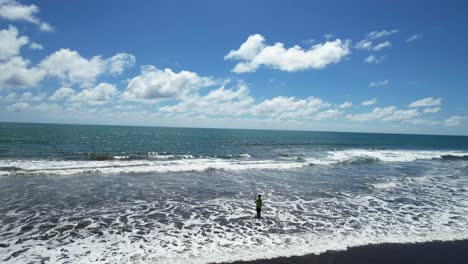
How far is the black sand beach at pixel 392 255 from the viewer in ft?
34.0

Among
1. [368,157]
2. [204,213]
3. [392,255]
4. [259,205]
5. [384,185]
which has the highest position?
[368,157]

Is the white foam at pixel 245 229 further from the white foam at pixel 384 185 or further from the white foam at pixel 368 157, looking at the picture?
the white foam at pixel 368 157

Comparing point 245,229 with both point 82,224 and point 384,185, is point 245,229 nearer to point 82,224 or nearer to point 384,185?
point 82,224

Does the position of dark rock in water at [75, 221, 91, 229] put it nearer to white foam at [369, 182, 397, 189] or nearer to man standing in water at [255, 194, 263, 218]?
man standing in water at [255, 194, 263, 218]

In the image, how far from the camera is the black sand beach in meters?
10.4

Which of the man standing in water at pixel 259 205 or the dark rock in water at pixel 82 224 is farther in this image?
the man standing in water at pixel 259 205

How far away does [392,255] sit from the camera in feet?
35.7

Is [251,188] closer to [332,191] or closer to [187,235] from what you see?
[332,191]

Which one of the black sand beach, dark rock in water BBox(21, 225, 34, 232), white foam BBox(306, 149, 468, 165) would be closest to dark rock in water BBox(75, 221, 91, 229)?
dark rock in water BBox(21, 225, 34, 232)

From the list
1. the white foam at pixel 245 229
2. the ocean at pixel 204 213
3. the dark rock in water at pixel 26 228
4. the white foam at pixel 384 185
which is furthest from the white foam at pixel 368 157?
the dark rock in water at pixel 26 228

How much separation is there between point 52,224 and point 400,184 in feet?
84.7

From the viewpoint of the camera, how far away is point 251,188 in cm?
2206

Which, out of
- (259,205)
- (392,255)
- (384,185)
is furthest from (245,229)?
(384,185)

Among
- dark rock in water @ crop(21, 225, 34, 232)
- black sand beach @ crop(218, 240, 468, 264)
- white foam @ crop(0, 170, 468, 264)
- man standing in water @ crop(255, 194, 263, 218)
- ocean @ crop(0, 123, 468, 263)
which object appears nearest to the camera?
black sand beach @ crop(218, 240, 468, 264)
